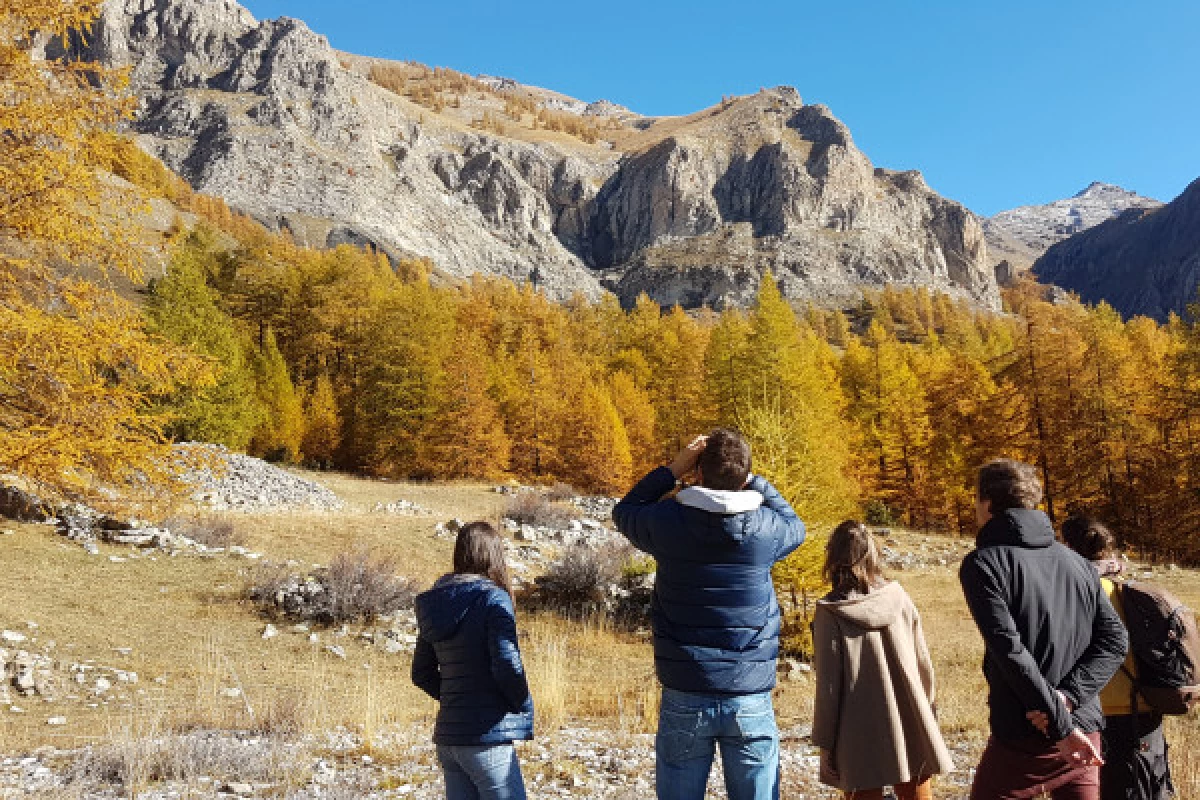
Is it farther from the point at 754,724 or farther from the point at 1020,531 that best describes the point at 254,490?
the point at 1020,531

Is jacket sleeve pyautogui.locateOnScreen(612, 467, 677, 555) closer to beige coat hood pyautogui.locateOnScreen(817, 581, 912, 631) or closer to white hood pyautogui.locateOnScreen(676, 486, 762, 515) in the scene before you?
white hood pyautogui.locateOnScreen(676, 486, 762, 515)

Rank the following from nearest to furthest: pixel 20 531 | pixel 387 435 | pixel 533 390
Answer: pixel 20 531
pixel 387 435
pixel 533 390

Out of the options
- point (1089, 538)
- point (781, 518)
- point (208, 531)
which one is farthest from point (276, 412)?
point (1089, 538)

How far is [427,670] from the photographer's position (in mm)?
3377

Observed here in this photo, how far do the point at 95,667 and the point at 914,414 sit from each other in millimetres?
33707

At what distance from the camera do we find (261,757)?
16.3 ft

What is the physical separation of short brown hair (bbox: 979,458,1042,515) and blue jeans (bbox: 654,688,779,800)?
4.11ft

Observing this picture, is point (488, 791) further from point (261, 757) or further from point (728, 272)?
point (728, 272)

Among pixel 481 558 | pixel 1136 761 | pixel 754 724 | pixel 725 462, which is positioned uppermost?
pixel 725 462

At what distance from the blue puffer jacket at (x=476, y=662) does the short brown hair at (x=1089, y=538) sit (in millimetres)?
2883

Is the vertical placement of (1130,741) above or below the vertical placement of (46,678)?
above

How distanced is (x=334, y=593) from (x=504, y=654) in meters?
9.78

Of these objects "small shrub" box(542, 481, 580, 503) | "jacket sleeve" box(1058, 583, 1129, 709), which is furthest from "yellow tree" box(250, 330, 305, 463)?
"jacket sleeve" box(1058, 583, 1129, 709)

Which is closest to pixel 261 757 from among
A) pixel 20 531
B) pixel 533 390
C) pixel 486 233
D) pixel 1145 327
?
pixel 20 531
